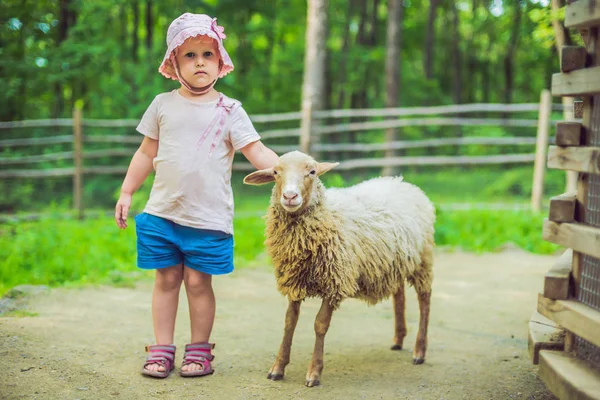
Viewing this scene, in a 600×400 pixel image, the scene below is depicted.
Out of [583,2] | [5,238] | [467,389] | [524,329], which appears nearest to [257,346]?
[467,389]

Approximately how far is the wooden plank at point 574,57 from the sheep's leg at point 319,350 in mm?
1803

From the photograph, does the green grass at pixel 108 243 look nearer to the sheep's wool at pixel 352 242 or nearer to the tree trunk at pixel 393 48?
the sheep's wool at pixel 352 242

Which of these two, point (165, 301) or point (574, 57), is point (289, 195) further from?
point (574, 57)

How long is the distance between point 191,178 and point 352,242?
1021mm

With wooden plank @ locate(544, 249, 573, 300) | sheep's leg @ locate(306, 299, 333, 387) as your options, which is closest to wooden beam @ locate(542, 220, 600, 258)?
wooden plank @ locate(544, 249, 573, 300)

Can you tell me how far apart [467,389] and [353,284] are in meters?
0.86

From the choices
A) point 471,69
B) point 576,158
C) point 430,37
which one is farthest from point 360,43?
point 576,158

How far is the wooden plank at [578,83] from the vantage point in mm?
2992

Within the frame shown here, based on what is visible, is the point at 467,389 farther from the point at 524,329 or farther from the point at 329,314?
the point at 524,329

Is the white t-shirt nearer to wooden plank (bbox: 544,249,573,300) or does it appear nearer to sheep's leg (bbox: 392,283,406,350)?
sheep's leg (bbox: 392,283,406,350)

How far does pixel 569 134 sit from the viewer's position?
3.24m

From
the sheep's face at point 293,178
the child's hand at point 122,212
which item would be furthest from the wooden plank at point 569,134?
the child's hand at point 122,212

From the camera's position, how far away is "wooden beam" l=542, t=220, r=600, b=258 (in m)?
2.93

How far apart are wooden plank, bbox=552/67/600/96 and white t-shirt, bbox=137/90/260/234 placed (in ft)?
5.43
